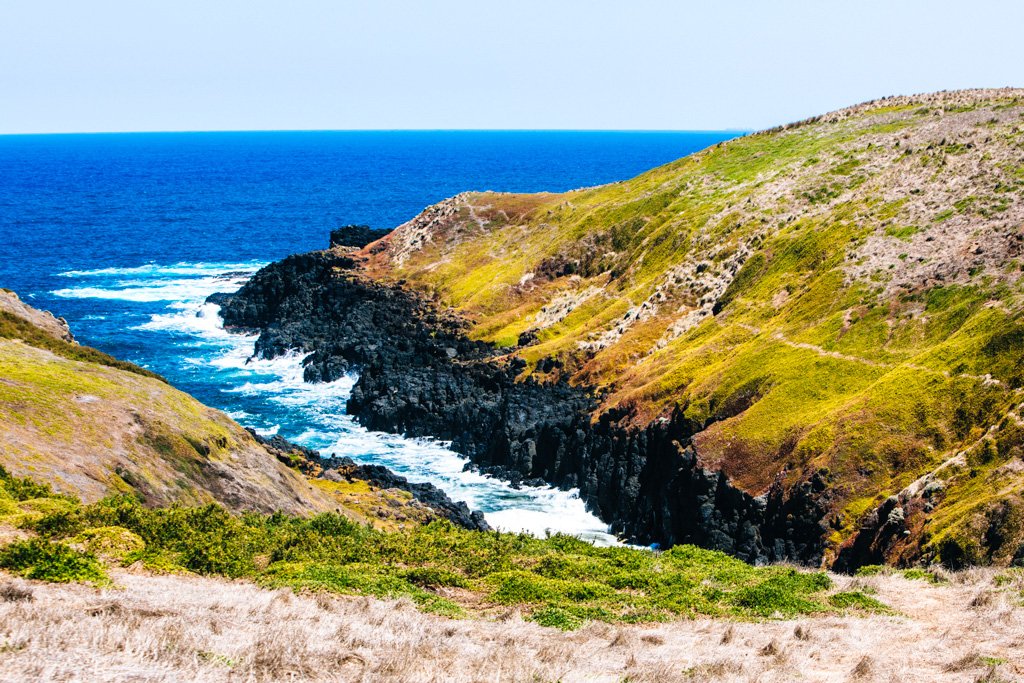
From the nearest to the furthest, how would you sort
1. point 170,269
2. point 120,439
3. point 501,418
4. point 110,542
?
1. point 110,542
2. point 120,439
3. point 501,418
4. point 170,269

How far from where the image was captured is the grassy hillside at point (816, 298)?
123ft

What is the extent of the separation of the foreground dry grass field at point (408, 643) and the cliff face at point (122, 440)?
981 centimetres

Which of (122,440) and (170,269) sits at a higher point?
(122,440)

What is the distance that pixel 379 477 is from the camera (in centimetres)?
4962

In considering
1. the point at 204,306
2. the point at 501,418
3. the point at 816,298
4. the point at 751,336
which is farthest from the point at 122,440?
the point at 204,306

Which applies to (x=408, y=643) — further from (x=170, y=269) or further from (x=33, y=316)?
(x=170, y=269)

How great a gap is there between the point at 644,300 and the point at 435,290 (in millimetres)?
27792

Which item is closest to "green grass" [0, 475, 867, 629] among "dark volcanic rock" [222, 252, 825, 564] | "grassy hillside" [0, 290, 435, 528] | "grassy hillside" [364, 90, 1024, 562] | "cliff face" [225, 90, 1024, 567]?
"grassy hillside" [0, 290, 435, 528]

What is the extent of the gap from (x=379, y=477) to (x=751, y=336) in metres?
26.1

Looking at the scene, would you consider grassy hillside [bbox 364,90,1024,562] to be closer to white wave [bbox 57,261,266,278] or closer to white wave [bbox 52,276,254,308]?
white wave [bbox 52,276,254,308]

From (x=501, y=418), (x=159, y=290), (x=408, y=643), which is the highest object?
(x=408, y=643)

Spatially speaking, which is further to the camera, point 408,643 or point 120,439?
point 120,439

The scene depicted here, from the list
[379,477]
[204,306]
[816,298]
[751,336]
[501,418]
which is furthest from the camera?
[204,306]

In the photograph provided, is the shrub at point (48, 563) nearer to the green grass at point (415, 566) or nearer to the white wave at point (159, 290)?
the green grass at point (415, 566)
